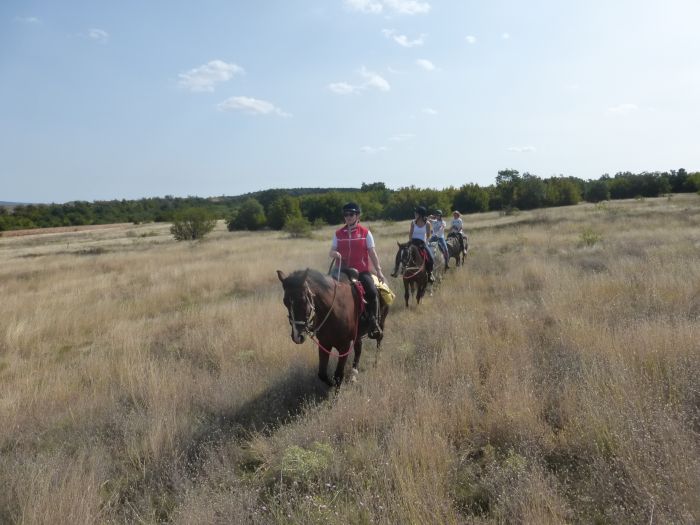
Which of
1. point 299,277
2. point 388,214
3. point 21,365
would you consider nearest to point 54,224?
point 388,214

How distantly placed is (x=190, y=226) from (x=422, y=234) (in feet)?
101

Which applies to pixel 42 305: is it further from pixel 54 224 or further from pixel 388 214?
pixel 54 224

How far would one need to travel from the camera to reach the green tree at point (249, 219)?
5522 centimetres

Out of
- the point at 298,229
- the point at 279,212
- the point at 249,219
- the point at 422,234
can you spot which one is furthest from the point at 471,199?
the point at 422,234

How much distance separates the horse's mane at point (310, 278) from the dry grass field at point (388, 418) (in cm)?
136

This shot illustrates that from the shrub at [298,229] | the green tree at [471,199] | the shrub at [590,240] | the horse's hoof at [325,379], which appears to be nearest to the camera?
the horse's hoof at [325,379]

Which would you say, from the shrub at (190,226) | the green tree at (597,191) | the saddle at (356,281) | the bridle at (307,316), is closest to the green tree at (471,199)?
the green tree at (597,191)

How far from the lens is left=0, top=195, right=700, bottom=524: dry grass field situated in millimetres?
3016

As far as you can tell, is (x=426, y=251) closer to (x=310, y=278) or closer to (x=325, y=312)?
(x=325, y=312)

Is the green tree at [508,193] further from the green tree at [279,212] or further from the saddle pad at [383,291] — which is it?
the saddle pad at [383,291]

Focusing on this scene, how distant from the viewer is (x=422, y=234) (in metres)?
10.7

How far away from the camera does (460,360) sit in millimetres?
5293

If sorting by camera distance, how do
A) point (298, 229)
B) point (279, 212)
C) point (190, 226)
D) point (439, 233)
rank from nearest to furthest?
point (439, 233), point (190, 226), point (298, 229), point (279, 212)

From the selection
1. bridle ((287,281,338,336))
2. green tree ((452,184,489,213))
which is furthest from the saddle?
green tree ((452,184,489,213))
